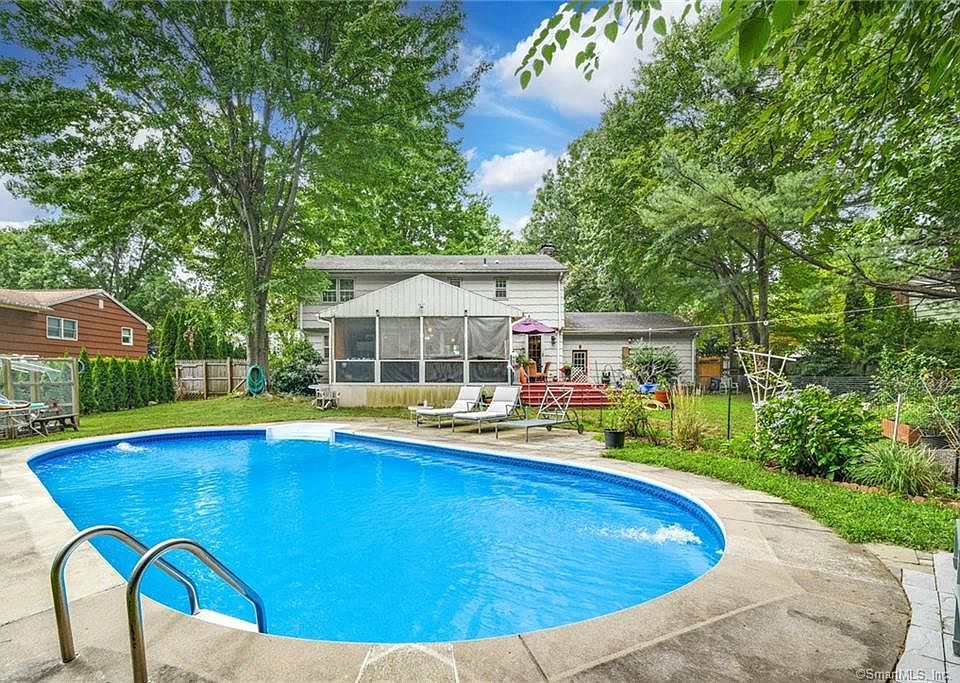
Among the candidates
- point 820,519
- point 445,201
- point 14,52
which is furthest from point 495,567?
point 445,201

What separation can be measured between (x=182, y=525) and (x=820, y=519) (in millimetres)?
6958

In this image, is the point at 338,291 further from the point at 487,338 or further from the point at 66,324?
the point at 66,324

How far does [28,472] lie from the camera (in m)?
6.72

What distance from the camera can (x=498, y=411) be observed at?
35.4 ft

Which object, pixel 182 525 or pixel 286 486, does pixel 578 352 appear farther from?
pixel 182 525

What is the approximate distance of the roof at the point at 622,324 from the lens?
19552mm

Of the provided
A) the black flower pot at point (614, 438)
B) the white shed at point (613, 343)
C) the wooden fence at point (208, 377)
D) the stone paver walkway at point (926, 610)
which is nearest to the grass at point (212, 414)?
the wooden fence at point (208, 377)

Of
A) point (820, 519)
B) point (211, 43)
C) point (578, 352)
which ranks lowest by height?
point (820, 519)

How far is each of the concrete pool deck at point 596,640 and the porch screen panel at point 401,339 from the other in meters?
10.9

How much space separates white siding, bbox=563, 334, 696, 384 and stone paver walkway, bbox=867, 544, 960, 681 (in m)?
16.3

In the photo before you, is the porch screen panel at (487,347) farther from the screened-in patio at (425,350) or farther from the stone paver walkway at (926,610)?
the stone paver walkway at (926,610)

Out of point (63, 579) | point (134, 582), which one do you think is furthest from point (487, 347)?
point (134, 582)

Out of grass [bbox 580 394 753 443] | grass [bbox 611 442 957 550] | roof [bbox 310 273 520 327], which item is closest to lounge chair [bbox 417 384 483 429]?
grass [bbox 580 394 753 443]

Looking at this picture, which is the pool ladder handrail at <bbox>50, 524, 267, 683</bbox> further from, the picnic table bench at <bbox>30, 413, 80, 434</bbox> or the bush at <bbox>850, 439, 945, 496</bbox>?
the picnic table bench at <bbox>30, 413, 80, 434</bbox>
